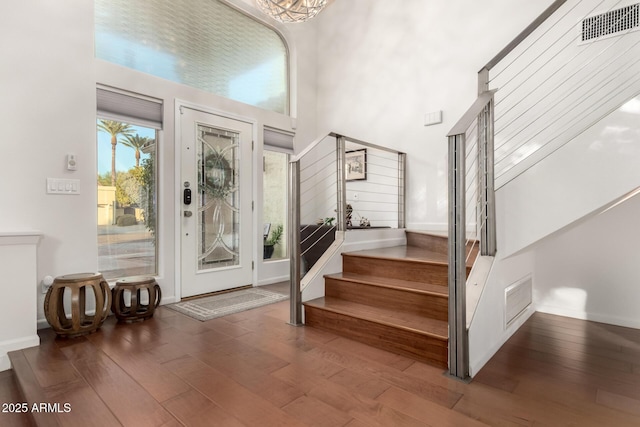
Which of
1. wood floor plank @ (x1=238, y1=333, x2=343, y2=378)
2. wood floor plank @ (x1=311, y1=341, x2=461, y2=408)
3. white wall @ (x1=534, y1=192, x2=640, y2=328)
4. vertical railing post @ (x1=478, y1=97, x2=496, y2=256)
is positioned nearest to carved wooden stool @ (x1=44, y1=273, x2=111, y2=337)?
wood floor plank @ (x1=238, y1=333, x2=343, y2=378)

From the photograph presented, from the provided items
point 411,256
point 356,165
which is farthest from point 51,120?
point 356,165

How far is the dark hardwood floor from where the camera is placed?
1.46m

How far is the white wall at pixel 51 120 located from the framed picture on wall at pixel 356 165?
2.64 metres

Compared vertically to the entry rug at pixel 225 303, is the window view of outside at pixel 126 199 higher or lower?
higher

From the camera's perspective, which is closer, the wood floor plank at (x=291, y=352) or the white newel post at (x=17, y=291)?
the wood floor plank at (x=291, y=352)

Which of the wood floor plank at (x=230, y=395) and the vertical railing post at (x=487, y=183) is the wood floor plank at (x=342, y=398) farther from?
the vertical railing post at (x=487, y=183)

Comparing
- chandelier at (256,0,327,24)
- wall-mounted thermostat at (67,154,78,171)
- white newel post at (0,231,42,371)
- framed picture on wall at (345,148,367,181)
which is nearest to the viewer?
white newel post at (0,231,42,371)

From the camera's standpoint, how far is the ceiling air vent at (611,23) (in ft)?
9.04

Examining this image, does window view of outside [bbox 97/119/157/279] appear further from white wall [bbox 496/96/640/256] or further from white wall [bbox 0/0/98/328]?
white wall [bbox 496/96/640/256]

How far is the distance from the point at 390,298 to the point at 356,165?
249 centimetres

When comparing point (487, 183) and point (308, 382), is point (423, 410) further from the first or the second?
→ point (487, 183)

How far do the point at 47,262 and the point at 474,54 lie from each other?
14.8ft

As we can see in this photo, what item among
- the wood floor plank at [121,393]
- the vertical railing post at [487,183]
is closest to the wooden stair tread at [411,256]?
the vertical railing post at [487,183]

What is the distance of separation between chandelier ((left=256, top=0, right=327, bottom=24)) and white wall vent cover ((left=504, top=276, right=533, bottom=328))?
2574 mm
